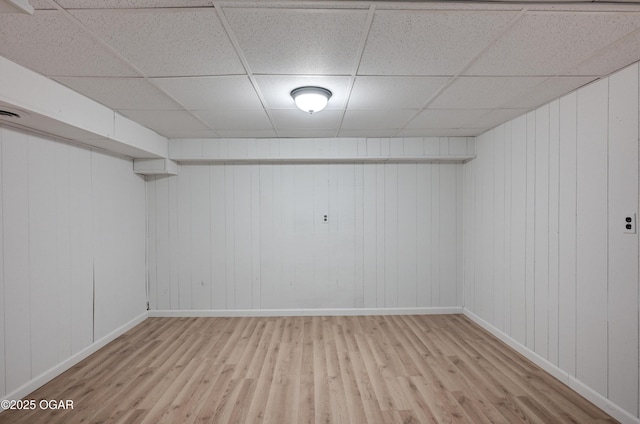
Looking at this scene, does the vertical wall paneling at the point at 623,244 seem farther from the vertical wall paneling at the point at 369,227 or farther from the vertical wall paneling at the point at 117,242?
the vertical wall paneling at the point at 117,242

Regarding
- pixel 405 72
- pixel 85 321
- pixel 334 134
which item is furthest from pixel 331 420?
pixel 334 134

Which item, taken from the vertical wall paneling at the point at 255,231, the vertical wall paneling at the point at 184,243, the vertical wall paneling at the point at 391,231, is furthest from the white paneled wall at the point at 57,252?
the vertical wall paneling at the point at 391,231

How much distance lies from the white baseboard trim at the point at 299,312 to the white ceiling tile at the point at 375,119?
2538mm

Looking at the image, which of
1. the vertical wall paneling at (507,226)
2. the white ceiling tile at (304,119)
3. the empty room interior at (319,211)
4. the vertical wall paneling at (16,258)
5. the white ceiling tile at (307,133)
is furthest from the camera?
the white ceiling tile at (307,133)

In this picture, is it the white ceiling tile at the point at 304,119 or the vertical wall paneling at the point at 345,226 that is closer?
the white ceiling tile at the point at 304,119

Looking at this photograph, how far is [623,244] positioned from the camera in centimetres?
207

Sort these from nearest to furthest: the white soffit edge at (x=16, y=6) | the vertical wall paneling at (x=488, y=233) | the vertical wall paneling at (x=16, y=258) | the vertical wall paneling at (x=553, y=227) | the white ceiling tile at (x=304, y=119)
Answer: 1. the white soffit edge at (x=16, y=6)
2. the vertical wall paneling at (x=16, y=258)
3. the vertical wall paneling at (x=553, y=227)
4. the white ceiling tile at (x=304, y=119)
5. the vertical wall paneling at (x=488, y=233)

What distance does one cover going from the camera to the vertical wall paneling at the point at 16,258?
7.57 feet

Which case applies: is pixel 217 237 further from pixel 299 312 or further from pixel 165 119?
pixel 165 119

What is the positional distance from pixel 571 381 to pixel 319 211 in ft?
10.3

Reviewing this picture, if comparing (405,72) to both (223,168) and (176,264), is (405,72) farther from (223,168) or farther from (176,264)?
(176,264)

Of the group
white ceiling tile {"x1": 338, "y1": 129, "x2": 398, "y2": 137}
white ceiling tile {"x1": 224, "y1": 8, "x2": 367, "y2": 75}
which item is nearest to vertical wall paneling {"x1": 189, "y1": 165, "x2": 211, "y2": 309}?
white ceiling tile {"x1": 338, "y1": 129, "x2": 398, "y2": 137}

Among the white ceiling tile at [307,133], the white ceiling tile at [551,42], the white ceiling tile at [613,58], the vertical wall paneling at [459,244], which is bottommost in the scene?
the vertical wall paneling at [459,244]

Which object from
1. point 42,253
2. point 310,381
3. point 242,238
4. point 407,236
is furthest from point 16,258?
point 407,236
